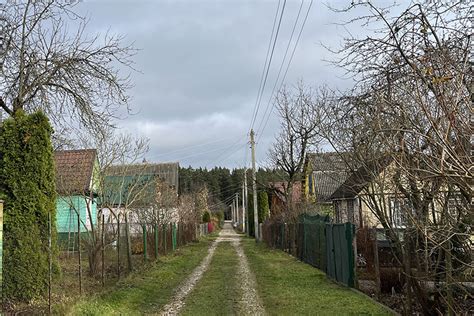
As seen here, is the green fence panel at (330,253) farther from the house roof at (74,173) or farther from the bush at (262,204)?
the bush at (262,204)

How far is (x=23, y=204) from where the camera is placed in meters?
9.38

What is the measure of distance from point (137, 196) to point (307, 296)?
14.3 m

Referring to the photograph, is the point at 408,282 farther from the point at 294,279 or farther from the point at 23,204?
the point at 23,204

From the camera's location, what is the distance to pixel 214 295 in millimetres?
10945

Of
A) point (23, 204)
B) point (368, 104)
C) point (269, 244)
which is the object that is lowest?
point (269, 244)

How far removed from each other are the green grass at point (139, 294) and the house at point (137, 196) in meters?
4.02

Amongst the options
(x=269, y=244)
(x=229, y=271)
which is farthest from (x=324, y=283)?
(x=269, y=244)

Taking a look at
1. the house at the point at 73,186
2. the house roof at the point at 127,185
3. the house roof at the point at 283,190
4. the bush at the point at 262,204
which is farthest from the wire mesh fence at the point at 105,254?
the bush at the point at 262,204

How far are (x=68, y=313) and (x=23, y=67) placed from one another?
18.3 feet

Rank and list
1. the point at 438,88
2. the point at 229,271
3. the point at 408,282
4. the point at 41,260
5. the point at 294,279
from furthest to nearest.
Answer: the point at 229,271 < the point at 294,279 < the point at 41,260 < the point at 408,282 < the point at 438,88

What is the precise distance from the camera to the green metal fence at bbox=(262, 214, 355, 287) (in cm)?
1211

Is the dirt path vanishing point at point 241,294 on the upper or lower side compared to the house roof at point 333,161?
lower

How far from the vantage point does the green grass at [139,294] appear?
8575mm

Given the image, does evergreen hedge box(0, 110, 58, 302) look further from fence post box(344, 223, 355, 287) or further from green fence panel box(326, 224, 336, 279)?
green fence panel box(326, 224, 336, 279)
